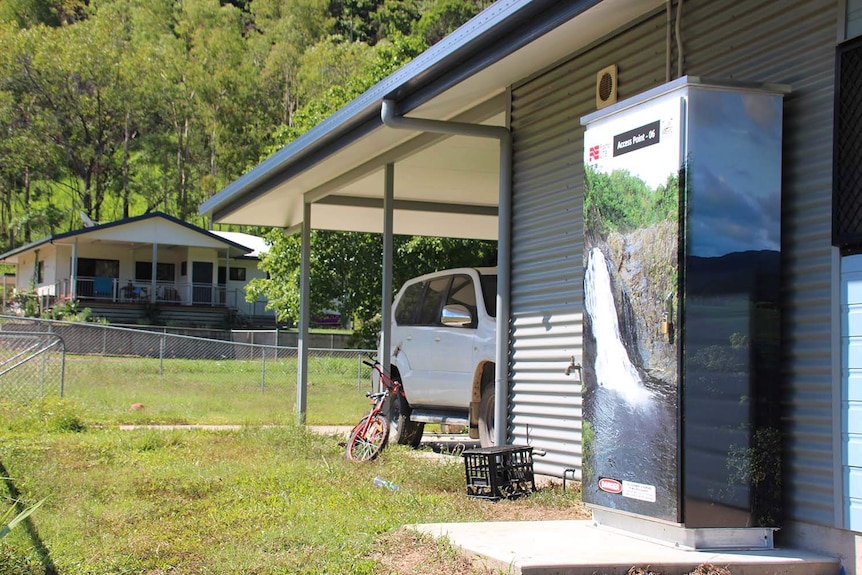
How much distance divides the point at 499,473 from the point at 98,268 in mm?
41826

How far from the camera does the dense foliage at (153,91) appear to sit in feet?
183

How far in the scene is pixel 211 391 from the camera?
21.5m

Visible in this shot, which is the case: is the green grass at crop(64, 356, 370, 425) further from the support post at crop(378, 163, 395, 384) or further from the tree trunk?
the tree trunk

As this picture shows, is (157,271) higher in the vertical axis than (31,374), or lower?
higher

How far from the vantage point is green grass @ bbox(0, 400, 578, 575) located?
5.86m

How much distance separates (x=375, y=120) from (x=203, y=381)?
14439 millimetres

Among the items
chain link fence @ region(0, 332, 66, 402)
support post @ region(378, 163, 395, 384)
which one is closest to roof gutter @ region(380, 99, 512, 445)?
support post @ region(378, 163, 395, 384)

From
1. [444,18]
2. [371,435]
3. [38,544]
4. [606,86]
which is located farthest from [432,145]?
[444,18]

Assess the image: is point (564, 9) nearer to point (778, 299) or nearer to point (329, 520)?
point (778, 299)

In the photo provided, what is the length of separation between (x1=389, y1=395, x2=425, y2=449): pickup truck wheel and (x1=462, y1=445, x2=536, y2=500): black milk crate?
410cm

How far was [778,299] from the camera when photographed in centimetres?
582

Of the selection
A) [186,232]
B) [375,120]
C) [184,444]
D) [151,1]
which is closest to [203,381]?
[184,444]

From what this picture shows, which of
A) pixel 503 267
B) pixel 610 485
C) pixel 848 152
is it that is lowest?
pixel 610 485

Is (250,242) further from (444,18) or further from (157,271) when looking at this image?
(444,18)
